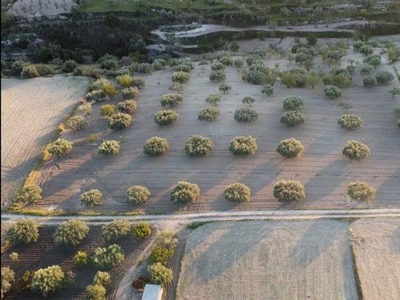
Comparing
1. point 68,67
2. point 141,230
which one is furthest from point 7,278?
point 68,67

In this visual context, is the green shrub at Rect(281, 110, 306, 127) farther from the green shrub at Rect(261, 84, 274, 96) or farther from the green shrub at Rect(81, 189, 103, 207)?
the green shrub at Rect(81, 189, 103, 207)

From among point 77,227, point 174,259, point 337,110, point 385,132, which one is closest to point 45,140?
point 77,227

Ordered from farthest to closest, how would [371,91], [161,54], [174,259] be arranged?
1. [161,54]
2. [371,91]
3. [174,259]

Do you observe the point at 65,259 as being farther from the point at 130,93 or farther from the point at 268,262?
the point at 130,93

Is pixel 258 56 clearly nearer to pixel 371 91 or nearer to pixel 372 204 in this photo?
pixel 371 91

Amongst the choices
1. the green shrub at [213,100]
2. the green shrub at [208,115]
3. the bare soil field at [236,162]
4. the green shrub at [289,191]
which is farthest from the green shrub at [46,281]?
the green shrub at [213,100]

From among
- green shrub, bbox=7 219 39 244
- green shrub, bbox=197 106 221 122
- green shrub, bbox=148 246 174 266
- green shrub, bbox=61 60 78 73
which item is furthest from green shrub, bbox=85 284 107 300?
green shrub, bbox=61 60 78 73

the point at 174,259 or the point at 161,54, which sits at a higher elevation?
the point at 161,54
